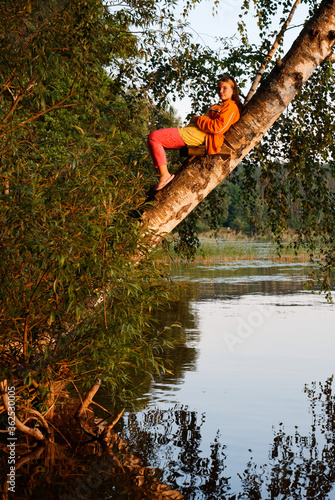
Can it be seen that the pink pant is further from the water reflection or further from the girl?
the water reflection

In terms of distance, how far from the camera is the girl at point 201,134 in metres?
5.89

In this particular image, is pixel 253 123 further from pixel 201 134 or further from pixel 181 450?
pixel 181 450

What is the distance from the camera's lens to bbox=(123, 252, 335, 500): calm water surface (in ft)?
19.2

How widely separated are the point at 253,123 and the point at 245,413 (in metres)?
3.49

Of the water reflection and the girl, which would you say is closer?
the water reflection

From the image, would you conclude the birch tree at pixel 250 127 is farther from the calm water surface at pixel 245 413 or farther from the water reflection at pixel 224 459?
the calm water surface at pixel 245 413

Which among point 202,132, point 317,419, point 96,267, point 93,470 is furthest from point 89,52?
point 317,419

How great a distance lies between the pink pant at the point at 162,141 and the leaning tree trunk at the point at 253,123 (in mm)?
194

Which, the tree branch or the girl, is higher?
the tree branch

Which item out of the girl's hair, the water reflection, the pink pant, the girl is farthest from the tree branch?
the water reflection

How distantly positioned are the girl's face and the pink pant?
0.53 metres

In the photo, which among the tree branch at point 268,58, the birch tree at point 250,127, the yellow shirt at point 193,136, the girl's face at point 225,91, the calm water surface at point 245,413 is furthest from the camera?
the tree branch at point 268,58

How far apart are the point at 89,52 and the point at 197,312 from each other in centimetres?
1169

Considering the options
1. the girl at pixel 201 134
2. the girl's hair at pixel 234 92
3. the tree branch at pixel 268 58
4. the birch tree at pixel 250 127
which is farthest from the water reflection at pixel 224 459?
the tree branch at pixel 268 58
